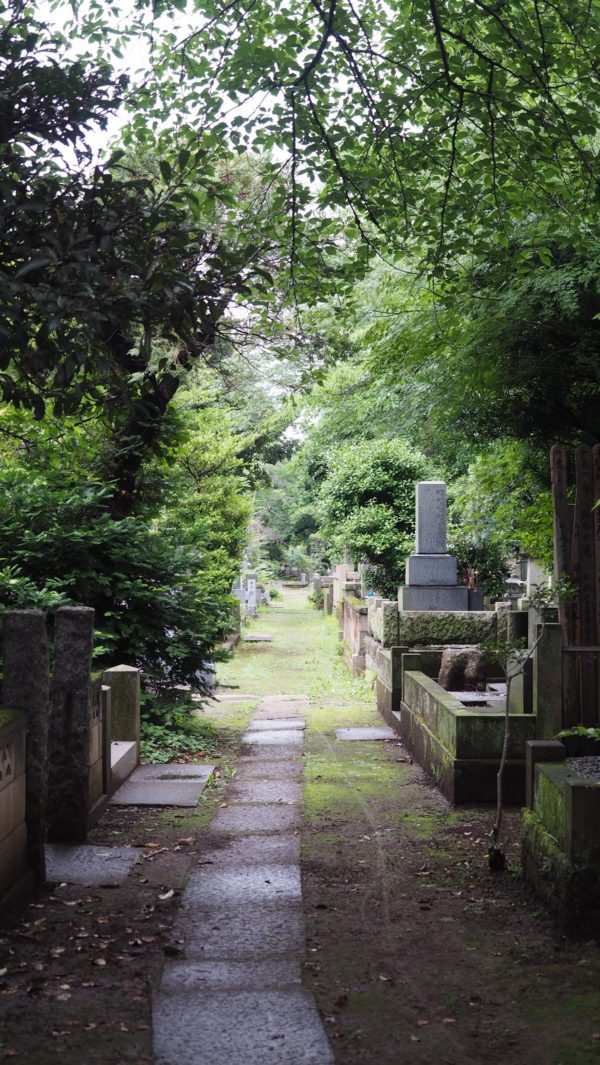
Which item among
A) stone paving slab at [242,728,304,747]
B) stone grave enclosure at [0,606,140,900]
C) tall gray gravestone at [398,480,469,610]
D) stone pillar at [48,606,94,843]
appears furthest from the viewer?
tall gray gravestone at [398,480,469,610]

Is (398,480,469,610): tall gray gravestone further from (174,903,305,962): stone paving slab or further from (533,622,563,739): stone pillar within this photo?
(174,903,305,962): stone paving slab

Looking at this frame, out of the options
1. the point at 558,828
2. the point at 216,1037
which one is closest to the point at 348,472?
the point at 558,828

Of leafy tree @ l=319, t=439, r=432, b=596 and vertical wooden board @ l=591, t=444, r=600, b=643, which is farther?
leafy tree @ l=319, t=439, r=432, b=596

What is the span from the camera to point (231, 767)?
28.6 ft

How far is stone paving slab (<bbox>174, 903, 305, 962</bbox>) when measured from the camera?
13.5ft

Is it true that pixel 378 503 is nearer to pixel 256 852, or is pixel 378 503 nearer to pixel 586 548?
pixel 586 548

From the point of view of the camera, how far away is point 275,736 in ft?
34.3

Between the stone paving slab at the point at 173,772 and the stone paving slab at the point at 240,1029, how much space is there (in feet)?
14.6

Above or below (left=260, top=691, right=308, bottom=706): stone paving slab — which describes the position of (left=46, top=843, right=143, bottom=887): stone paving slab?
above

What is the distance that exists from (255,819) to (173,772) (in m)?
1.75

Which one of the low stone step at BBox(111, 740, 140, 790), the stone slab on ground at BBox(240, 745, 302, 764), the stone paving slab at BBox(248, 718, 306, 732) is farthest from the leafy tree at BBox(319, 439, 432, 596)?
the low stone step at BBox(111, 740, 140, 790)

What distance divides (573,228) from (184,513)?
11128 millimetres

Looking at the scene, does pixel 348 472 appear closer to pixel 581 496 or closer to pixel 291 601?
pixel 581 496

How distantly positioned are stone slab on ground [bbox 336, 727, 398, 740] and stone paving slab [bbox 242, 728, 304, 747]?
0.49m
